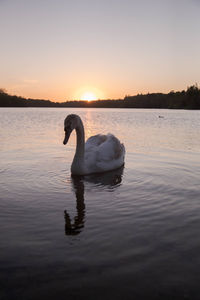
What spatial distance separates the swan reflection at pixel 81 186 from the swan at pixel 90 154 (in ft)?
0.73

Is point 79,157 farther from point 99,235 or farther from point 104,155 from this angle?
point 99,235

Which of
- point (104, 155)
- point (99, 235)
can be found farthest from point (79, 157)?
point (99, 235)

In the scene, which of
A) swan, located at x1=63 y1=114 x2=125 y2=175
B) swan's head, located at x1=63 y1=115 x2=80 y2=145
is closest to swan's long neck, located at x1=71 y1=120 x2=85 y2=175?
swan, located at x1=63 y1=114 x2=125 y2=175

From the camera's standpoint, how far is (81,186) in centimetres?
809

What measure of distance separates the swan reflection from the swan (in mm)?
224

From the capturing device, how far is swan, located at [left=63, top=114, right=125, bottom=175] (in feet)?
30.2

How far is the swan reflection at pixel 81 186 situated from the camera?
536 cm

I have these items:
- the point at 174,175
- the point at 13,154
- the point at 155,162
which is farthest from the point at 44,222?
the point at 13,154

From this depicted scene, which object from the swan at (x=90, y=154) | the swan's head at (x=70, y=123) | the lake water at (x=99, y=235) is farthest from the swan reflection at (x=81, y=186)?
the swan's head at (x=70, y=123)

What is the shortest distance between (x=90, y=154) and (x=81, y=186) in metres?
2.06

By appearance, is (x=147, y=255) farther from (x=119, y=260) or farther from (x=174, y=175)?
(x=174, y=175)

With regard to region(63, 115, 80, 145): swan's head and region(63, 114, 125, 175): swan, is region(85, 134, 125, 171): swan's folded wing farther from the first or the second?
region(63, 115, 80, 145): swan's head

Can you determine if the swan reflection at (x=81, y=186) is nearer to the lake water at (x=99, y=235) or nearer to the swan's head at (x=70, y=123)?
the lake water at (x=99, y=235)

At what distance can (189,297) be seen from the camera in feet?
11.3
